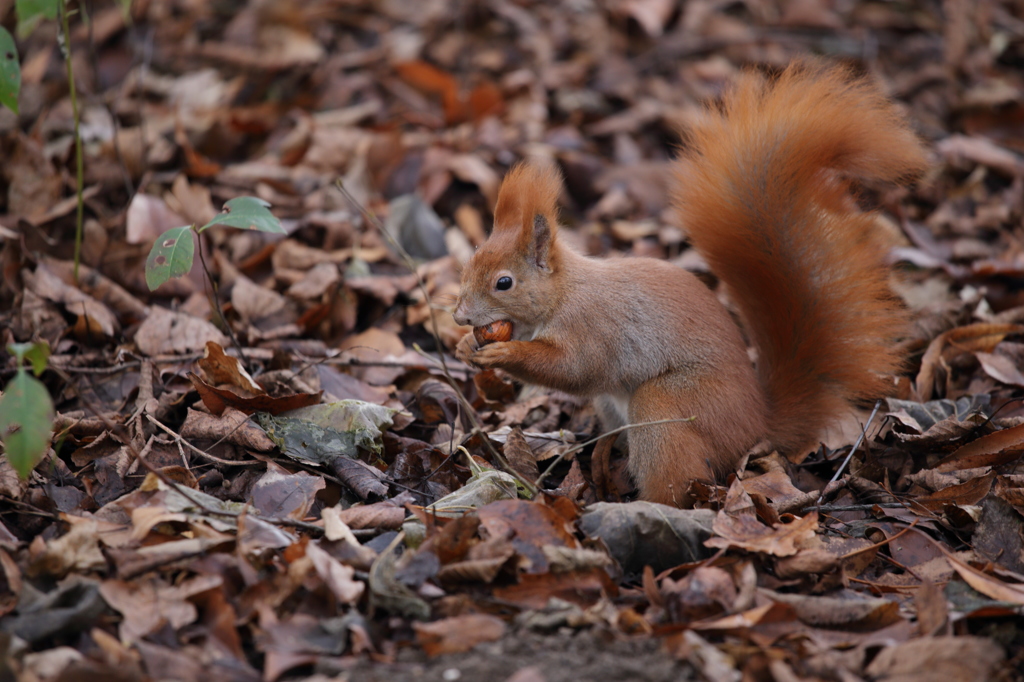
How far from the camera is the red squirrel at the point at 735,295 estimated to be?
8.81ft

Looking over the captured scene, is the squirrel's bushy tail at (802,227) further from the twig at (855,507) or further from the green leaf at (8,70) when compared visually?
the green leaf at (8,70)

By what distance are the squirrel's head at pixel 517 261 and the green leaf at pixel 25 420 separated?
135cm

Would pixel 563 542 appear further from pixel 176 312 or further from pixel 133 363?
pixel 176 312

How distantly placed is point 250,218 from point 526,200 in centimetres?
93

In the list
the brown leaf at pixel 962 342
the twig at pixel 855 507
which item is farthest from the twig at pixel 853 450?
the brown leaf at pixel 962 342

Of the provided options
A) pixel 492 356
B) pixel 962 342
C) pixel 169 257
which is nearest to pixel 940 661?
pixel 492 356

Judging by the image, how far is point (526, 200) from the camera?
289 cm

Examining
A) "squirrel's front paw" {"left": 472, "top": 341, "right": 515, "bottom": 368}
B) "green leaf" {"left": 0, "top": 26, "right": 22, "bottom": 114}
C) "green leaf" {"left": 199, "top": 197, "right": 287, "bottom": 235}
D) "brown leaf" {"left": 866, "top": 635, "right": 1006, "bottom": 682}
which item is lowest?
"brown leaf" {"left": 866, "top": 635, "right": 1006, "bottom": 682}

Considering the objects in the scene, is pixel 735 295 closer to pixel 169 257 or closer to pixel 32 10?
pixel 169 257

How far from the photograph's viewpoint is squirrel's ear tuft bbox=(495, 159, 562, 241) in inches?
113

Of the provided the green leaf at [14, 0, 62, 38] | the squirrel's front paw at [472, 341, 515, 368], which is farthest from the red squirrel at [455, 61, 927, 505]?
the green leaf at [14, 0, 62, 38]

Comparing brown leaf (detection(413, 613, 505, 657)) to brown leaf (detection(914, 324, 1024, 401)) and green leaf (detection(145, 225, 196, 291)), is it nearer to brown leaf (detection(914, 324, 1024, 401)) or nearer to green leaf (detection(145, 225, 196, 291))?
green leaf (detection(145, 225, 196, 291))

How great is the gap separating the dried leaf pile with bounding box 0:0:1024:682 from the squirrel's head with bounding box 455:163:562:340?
0.80 feet

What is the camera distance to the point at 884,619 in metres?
2.00
